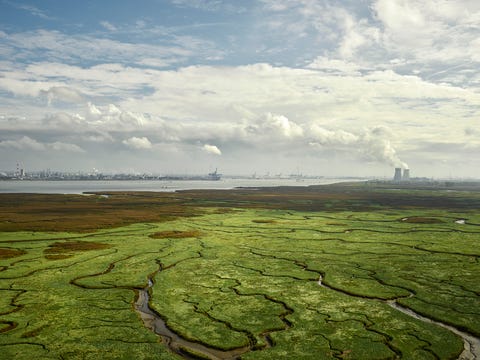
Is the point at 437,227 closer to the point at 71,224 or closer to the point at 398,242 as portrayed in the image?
the point at 398,242

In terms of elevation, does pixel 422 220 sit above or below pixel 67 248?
above

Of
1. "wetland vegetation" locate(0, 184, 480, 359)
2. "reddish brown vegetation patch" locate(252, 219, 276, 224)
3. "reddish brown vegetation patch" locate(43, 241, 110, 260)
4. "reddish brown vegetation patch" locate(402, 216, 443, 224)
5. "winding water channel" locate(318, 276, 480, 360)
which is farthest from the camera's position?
"reddish brown vegetation patch" locate(252, 219, 276, 224)

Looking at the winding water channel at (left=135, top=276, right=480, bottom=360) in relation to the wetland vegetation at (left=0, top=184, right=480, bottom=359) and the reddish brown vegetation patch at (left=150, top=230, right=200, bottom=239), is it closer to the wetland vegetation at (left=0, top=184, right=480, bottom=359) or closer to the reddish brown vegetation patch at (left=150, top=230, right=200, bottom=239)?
the wetland vegetation at (left=0, top=184, right=480, bottom=359)

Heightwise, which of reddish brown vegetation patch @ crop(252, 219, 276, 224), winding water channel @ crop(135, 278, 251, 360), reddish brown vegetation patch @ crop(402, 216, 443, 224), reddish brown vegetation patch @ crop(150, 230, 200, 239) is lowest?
winding water channel @ crop(135, 278, 251, 360)

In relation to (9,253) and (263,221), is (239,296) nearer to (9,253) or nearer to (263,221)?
(9,253)

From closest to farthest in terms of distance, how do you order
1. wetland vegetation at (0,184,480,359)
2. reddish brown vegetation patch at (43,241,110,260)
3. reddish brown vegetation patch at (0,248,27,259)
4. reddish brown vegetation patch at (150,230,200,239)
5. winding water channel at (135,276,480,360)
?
1. winding water channel at (135,276,480,360)
2. wetland vegetation at (0,184,480,359)
3. reddish brown vegetation patch at (0,248,27,259)
4. reddish brown vegetation patch at (43,241,110,260)
5. reddish brown vegetation patch at (150,230,200,239)

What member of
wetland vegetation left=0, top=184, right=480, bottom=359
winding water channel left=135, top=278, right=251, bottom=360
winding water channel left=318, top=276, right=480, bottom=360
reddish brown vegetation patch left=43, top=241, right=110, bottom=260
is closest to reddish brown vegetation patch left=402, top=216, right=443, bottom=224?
wetland vegetation left=0, top=184, right=480, bottom=359

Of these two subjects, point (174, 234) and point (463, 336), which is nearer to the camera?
point (463, 336)

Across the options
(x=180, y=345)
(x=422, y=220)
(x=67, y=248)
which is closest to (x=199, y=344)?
(x=180, y=345)

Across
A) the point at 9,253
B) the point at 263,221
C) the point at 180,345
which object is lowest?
the point at 9,253
